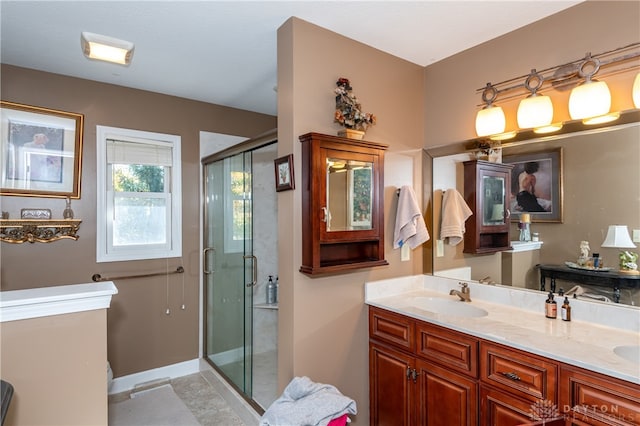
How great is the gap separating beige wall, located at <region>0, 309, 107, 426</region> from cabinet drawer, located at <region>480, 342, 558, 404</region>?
6.17 feet

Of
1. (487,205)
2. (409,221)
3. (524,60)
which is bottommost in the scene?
(409,221)

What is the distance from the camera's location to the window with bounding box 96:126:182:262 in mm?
2906

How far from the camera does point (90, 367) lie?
5.66 feet

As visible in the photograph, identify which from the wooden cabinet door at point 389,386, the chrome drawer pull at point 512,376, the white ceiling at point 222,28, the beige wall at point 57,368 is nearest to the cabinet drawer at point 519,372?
the chrome drawer pull at point 512,376

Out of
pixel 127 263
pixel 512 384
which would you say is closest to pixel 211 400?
pixel 127 263

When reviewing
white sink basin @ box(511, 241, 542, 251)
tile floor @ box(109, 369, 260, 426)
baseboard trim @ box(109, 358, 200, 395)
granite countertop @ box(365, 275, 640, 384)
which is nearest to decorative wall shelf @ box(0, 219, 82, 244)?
baseboard trim @ box(109, 358, 200, 395)

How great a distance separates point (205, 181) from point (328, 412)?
2.44 metres

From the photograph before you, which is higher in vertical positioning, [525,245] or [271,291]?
[525,245]

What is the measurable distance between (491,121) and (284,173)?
1295mm

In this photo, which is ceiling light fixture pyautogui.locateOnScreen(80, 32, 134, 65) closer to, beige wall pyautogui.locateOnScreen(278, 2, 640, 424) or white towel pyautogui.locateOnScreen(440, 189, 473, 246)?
beige wall pyautogui.locateOnScreen(278, 2, 640, 424)

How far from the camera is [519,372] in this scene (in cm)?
151

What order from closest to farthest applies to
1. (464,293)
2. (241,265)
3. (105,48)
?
(105,48) → (464,293) → (241,265)

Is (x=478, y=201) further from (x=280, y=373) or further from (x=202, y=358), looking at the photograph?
(x=202, y=358)

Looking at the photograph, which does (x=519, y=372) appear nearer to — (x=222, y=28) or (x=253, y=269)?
(x=253, y=269)
